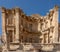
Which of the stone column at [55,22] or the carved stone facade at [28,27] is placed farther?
the carved stone facade at [28,27]

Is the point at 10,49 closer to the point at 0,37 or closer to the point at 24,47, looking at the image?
the point at 24,47

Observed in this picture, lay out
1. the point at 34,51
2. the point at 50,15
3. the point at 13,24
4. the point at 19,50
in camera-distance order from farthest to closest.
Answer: the point at 50,15 < the point at 13,24 < the point at 19,50 < the point at 34,51

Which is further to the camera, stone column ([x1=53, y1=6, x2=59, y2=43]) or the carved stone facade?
the carved stone facade

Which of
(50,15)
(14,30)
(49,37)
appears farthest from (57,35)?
(14,30)

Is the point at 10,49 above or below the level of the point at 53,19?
below

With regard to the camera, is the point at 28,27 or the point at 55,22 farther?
the point at 28,27

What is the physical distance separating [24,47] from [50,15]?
19231 mm

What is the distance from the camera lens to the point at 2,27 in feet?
149

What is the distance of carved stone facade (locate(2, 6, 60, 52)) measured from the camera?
44750mm

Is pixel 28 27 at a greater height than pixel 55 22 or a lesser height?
lesser

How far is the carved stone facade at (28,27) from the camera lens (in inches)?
1762

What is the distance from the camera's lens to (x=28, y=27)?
5141cm

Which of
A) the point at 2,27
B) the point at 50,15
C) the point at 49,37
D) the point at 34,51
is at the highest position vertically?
the point at 50,15

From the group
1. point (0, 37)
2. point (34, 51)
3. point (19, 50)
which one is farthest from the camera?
point (0, 37)
